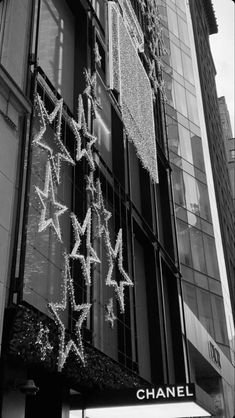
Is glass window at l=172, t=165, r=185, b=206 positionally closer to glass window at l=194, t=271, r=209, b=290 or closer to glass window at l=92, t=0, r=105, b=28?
glass window at l=194, t=271, r=209, b=290

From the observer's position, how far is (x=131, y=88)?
1891 centimetres

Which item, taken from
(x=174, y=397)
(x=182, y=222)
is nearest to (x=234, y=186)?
(x=182, y=222)

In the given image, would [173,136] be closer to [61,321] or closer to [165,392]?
[165,392]

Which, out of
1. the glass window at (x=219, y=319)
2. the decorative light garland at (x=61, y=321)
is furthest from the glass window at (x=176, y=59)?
the decorative light garland at (x=61, y=321)

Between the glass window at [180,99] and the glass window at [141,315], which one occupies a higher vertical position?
the glass window at [180,99]

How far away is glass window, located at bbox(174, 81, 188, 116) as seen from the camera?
3635cm

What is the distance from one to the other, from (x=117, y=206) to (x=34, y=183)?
18.9ft

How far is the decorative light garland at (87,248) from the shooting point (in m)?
12.0

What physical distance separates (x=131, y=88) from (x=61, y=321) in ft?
34.7

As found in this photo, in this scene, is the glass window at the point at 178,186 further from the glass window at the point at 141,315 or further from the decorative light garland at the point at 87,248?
the decorative light garland at the point at 87,248

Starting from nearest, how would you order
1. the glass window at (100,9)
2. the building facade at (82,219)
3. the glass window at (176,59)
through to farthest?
1. the building facade at (82,219)
2. the glass window at (100,9)
3. the glass window at (176,59)

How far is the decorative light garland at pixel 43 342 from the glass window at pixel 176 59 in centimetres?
3201

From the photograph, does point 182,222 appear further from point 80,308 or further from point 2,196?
point 2,196

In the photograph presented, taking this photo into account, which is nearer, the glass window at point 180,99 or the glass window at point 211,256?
the glass window at point 211,256
